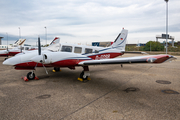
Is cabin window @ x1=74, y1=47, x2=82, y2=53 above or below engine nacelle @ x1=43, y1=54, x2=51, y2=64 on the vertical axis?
above

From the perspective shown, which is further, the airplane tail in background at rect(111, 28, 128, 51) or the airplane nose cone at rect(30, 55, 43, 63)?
the airplane tail in background at rect(111, 28, 128, 51)

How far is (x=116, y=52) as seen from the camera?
12.4 m

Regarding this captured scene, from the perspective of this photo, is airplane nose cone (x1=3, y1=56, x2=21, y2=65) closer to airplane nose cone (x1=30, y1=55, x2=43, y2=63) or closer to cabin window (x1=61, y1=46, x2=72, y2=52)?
airplane nose cone (x1=30, y1=55, x2=43, y2=63)

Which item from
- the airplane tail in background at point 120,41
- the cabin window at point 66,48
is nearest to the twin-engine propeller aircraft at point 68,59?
the cabin window at point 66,48

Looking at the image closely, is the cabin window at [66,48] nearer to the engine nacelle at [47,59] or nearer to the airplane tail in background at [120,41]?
the engine nacelle at [47,59]

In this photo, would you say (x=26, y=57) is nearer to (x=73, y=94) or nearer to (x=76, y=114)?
(x=73, y=94)

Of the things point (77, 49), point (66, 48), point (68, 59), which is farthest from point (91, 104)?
point (77, 49)

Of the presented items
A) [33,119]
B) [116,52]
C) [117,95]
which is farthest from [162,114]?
[116,52]

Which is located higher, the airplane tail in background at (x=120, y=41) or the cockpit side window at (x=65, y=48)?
the airplane tail in background at (x=120, y=41)

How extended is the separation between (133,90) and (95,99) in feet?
7.33

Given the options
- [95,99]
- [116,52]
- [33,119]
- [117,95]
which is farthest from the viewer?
[116,52]

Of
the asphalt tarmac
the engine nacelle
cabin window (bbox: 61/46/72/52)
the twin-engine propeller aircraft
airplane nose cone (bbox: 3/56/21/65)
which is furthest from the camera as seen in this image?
cabin window (bbox: 61/46/72/52)

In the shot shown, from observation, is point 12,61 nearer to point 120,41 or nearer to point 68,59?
point 68,59

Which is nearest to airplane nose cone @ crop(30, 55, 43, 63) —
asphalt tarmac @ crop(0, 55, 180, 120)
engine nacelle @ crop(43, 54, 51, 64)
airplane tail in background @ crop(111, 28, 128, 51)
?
engine nacelle @ crop(43, 54, 51, 64)
